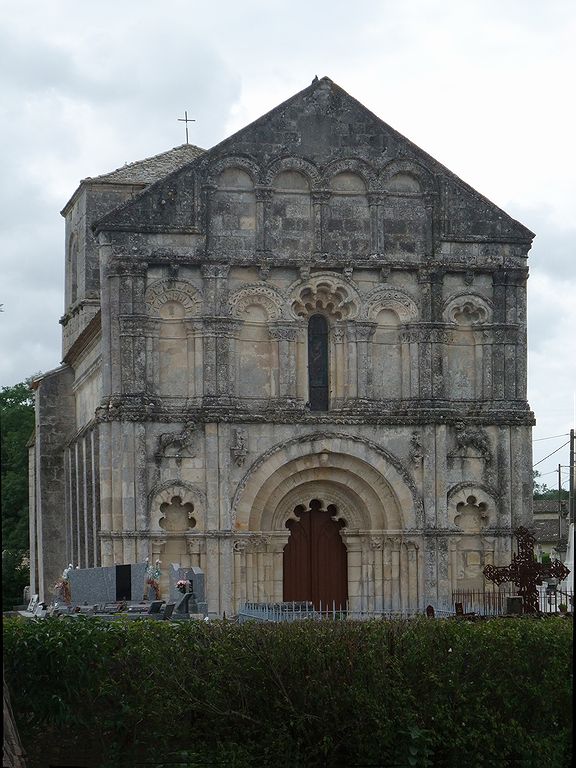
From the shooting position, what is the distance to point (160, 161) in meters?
48.8

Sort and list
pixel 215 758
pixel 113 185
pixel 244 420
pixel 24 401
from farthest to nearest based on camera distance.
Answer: pixel 24 401, pixel 113 185, pixel 244 420, pixel 215 758

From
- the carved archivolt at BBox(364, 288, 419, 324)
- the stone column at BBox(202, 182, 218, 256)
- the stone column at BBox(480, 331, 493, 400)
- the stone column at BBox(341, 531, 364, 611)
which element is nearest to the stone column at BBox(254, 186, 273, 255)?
the stone column at BBox(202, 182, 218, 256)

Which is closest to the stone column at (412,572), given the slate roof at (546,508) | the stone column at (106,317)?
the stone column at (106,317)

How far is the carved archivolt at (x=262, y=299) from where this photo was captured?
36.3 metres

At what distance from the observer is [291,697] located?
834 inches

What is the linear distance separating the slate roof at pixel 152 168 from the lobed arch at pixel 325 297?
1203 centimetres

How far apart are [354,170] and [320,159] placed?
0.81 meters

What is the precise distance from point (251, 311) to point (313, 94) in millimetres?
4994

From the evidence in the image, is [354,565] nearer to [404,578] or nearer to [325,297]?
[404,578]

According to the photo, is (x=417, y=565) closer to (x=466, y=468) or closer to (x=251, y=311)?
(x=466, y=468)

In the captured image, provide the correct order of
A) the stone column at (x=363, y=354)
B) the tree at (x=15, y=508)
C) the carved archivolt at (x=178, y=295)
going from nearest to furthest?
the carved archivolt at (x=178, y=295)
the stone column at (x=363, y=354)
the tree at (x=15, y=508)

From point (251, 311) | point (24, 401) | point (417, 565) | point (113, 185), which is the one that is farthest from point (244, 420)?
point (24, 401)

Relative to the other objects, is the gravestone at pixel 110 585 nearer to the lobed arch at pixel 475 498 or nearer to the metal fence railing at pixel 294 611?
the metal fence railing at pixel 294 611

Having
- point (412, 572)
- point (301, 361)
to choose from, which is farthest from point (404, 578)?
point (301, 361)
